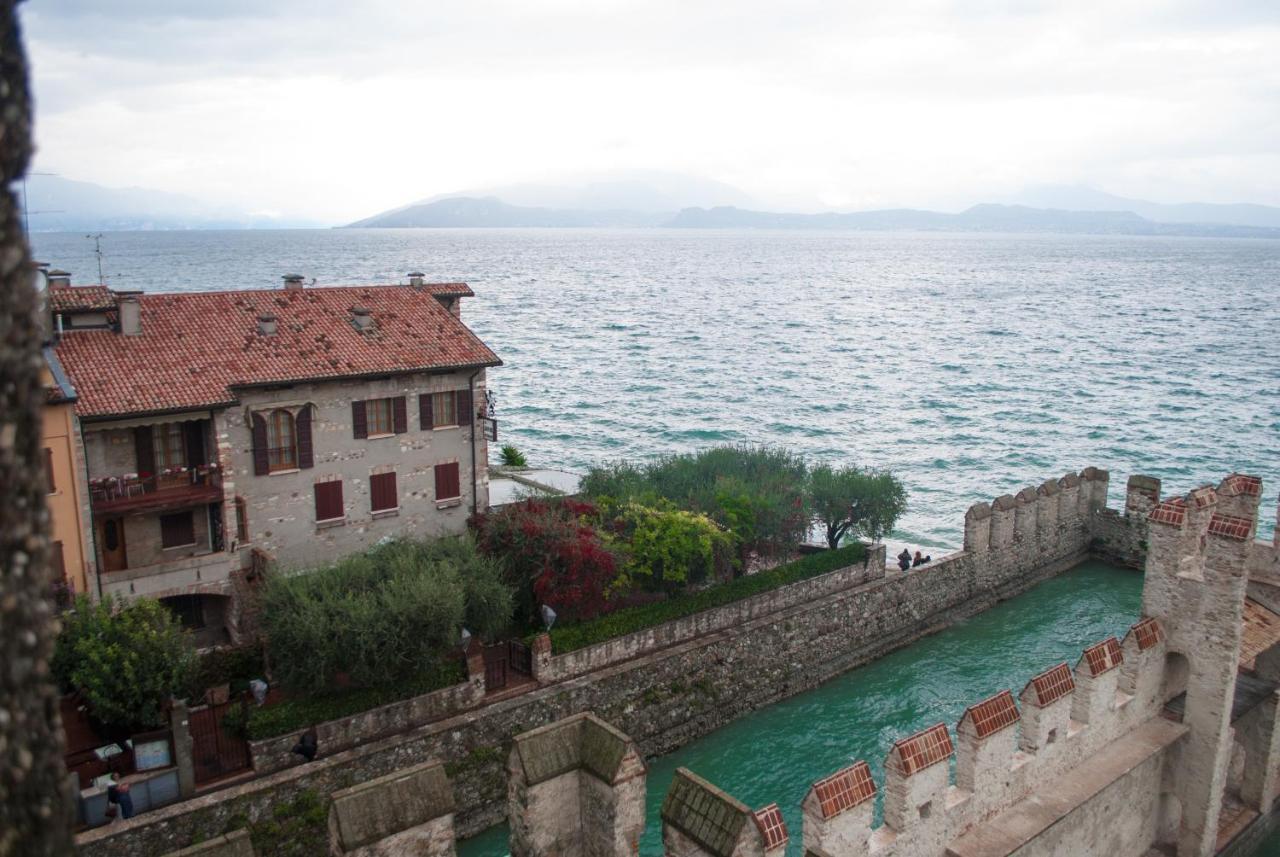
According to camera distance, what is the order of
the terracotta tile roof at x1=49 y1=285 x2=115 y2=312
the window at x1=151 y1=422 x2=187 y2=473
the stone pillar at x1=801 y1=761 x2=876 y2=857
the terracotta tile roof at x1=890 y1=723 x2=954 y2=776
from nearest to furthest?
the stone pillar at x1=801 y1=761 x2=876 y2=857, the terracotta tile roof at x1=890 y1=723 x2=954 y2=776, the window at x1=151 y1=422 x2=187 y2=473, the terracotta tile roof at x1=49 y1=285 x2=115 y2=312

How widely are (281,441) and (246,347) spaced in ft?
8.76

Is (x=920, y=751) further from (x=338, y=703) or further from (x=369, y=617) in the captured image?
(x=338, y=703)

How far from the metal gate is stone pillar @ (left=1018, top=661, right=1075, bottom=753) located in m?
14.6

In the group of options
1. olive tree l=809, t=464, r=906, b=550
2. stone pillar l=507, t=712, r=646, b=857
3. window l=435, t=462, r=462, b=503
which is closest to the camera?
stone pillar l=507, t=712, r=646, b=857

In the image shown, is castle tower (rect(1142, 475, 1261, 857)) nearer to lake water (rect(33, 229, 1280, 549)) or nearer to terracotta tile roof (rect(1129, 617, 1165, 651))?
terracotta tile roof (rect(1129, 617, 1165, 651))

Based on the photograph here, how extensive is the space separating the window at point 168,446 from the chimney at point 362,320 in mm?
6021

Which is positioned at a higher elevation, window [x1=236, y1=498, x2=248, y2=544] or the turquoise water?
window [x1=236, y1=498, x2=248, y2=544]

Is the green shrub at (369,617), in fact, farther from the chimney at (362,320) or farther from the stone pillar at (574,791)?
the stone pillar at (574,791)

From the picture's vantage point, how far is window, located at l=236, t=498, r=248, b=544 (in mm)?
26438

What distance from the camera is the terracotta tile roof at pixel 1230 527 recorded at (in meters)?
14.6

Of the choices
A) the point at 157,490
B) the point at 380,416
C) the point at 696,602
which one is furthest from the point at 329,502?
the point at 696,602

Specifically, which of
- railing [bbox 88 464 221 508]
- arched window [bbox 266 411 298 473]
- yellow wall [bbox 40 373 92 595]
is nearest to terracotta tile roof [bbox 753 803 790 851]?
yellow wall [bbox 40 373 92 595]

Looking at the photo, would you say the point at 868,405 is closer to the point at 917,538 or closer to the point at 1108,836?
the point at 917,538

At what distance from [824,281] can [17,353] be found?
188 m
